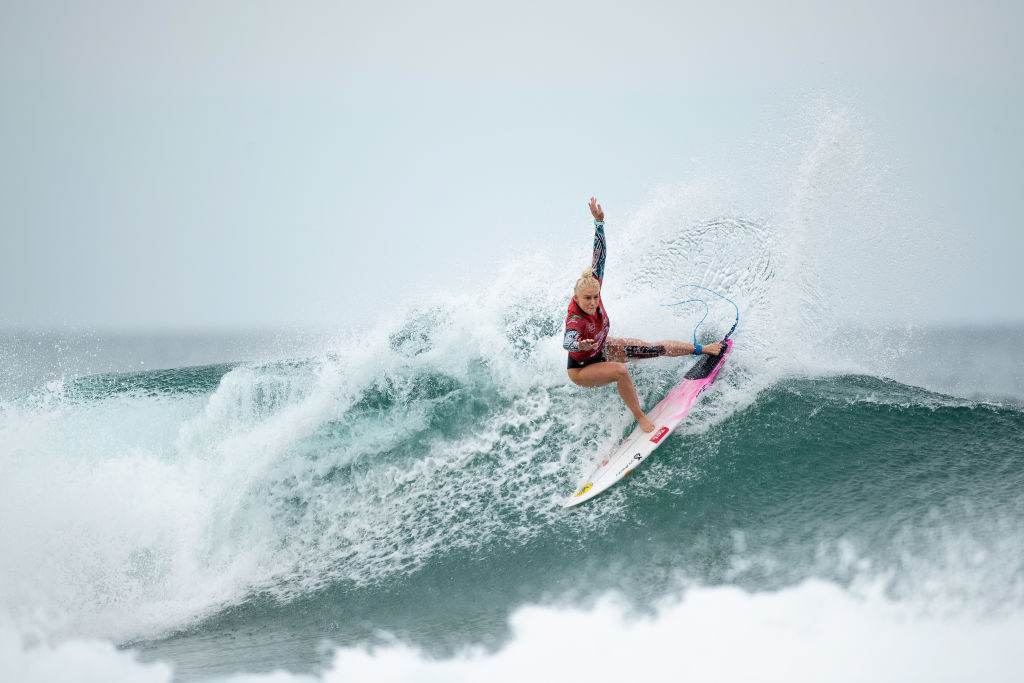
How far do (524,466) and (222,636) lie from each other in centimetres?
249

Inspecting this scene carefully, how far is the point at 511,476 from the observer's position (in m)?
5.37

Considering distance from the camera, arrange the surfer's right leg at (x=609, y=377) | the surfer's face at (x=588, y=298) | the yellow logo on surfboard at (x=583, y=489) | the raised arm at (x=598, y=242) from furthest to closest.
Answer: the raised arm at (x=598, y=242) < the surfer's right leg at (x=609, y=377) < the yellow logo on surfboard at (x=583, y=489) < the surfer's face at (x=588, y=298)

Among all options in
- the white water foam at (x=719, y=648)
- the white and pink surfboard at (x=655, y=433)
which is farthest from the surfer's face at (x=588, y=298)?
the white water foam at (x=719, y=648)

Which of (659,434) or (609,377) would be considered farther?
(659,434)

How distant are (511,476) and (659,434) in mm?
1260

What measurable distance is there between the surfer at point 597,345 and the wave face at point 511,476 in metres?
0.52

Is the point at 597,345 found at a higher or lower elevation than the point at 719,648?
higher

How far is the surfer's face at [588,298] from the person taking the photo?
4.80 metres

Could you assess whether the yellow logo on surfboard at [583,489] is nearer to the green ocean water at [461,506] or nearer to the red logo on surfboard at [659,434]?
the green ocean water at [461,506]

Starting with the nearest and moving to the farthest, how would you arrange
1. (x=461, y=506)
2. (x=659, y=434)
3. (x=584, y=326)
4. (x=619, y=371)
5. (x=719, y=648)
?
(x=719, y=648)
(x=584, y=326)
(x=619, y=371)
(x=461, y=506)
(x=659, y=434)

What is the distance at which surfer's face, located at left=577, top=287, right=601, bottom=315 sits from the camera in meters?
4.80

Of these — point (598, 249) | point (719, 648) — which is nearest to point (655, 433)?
point (598, 249)

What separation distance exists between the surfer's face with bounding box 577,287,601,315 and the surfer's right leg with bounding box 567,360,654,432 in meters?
0.50

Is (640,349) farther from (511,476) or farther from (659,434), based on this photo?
(511,476)
